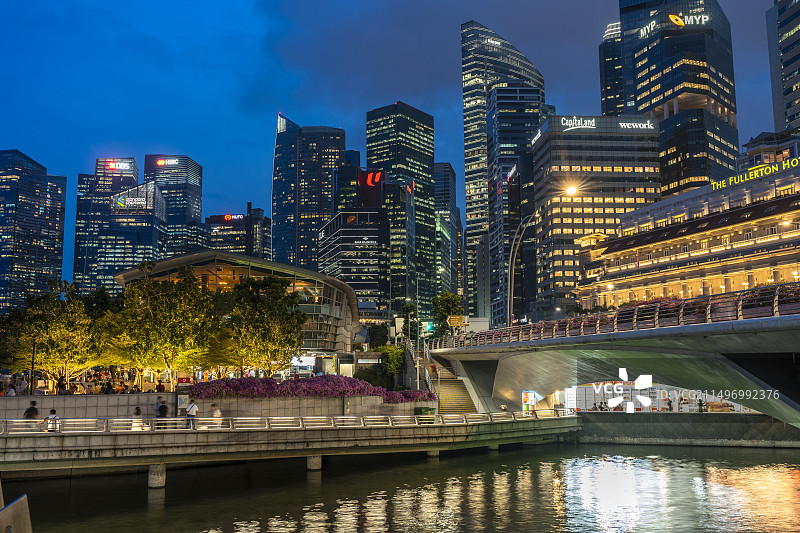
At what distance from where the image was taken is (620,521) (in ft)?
96.9

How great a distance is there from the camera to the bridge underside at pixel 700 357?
106 ft

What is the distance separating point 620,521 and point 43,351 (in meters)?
40.5

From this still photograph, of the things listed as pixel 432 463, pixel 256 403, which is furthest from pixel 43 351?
pixel 432 463

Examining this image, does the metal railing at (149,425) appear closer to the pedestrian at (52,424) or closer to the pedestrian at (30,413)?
the pedestrian at (52,424)

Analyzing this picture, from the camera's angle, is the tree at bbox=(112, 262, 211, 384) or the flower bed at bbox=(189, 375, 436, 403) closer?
the flower bed at bbox=(189, 375, 436, 403)

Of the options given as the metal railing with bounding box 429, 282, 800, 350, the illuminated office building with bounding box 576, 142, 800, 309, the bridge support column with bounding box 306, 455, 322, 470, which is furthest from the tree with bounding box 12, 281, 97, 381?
the illuminated office building with bounding box 576, 142, 800, 309

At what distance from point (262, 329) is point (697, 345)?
34.0m

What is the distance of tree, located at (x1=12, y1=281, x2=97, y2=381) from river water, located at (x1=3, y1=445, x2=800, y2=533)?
1212 cm

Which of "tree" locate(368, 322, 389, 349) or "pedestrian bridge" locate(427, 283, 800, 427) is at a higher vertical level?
"tree" locate(368, 322, 389, 349)

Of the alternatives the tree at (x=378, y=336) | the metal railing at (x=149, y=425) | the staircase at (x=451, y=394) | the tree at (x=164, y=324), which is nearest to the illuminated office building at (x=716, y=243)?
the tree at (x=378, y=336)

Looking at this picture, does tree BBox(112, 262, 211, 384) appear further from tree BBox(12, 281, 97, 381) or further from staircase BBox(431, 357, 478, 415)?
staircase BBox(431, 357, 478, 415)

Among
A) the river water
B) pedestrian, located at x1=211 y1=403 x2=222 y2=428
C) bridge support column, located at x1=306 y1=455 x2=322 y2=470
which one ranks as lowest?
the river water

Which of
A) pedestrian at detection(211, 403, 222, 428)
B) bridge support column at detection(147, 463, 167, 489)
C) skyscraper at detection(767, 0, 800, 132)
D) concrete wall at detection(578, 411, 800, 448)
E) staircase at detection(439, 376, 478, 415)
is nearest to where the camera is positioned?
bridge support column at detection(147, 463, 167, 489)

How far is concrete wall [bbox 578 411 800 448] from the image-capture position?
179 ft
